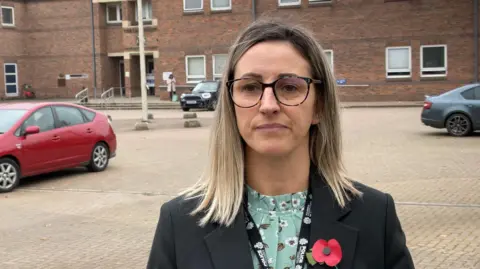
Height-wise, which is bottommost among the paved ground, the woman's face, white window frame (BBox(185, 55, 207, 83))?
the paved ground

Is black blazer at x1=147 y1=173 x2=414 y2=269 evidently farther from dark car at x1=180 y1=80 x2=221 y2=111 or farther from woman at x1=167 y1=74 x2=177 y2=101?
woman at x1=167 y1=74 x2=177 y2=101

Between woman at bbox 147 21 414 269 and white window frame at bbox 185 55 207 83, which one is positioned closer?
woman at bbox 147 21 414 269

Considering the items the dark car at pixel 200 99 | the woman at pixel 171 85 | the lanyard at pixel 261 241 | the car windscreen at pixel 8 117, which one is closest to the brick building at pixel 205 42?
the woman at pixel 171 85

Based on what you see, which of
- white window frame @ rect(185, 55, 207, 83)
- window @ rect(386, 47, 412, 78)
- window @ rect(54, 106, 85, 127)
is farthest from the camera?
white window frame @ rect(185, 55, 207, 83)

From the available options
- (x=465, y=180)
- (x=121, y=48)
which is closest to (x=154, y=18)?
(x=121, y=48)

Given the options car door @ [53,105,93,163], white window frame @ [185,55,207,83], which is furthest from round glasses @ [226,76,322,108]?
white window frame @ [185,55,207,83]

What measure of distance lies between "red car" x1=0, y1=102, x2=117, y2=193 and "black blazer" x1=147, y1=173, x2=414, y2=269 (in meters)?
10.1

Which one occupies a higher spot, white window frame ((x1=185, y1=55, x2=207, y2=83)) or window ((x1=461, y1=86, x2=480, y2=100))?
white window frame ((x1=185, y1=55, x2=207, y2=83))

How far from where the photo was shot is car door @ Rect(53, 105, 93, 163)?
12.7 meters

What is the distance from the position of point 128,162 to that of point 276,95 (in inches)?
526

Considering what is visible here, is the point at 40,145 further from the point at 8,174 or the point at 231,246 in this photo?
the point at 231,246

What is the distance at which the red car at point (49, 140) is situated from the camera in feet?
37.7

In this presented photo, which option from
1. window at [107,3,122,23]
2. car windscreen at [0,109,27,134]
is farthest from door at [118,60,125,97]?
car windscreen at [0,109,27,134]

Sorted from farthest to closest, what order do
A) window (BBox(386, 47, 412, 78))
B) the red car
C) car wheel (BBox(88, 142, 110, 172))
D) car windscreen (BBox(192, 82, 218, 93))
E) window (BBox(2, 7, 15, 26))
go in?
window (BBox(2, 7, 15, 26))
window (BBox(386, 47, 412, 78))
car windscreen (BBox(192, 82, 218, 93))
car wheel (BBox(88, 142, 110, 172))
the red car
